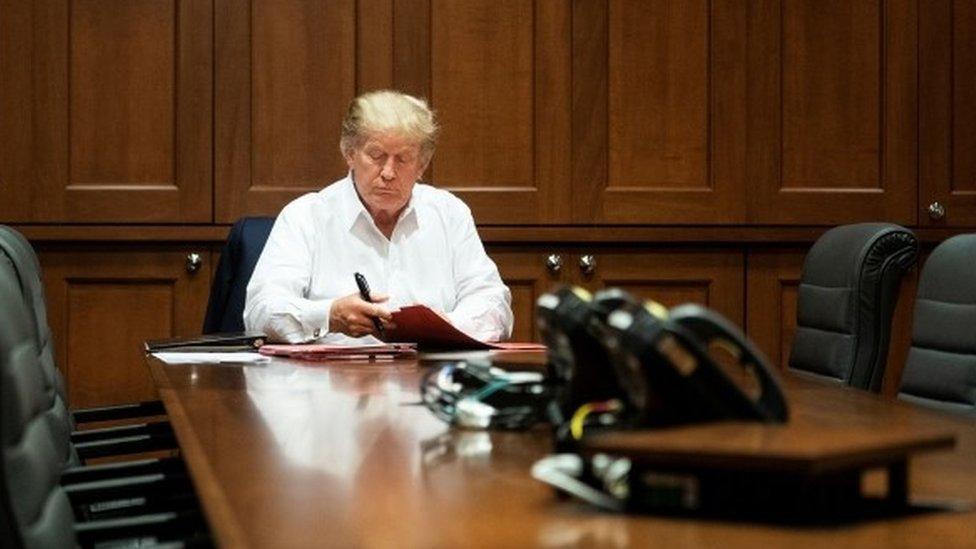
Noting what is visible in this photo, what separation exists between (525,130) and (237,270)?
4.12 feet

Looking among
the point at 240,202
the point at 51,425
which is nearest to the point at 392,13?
the point at 240,202

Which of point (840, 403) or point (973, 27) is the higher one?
point (973, 27)

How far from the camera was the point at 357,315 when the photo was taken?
3.35 m

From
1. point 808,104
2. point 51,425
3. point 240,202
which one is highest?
point 808,104

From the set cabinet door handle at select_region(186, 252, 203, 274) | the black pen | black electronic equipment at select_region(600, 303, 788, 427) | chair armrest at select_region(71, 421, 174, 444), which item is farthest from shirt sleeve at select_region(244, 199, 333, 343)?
black electronic equipment at select_region(600, 303, 788, 427)

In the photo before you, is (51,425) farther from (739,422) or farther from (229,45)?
(229,45)

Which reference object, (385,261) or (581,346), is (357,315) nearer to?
(385,261)

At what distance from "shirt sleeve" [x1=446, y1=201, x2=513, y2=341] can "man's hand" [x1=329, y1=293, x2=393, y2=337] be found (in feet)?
1.17

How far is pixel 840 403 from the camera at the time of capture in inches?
68.8

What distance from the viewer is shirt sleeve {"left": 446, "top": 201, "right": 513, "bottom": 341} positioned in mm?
3764

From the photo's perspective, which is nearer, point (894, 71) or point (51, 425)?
point (51, 425)

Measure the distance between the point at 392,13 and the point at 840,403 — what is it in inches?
133

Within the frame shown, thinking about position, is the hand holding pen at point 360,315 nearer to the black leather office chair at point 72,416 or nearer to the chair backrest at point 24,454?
the black leather office chair at point 72,416

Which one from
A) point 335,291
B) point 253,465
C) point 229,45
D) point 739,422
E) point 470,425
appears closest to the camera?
point 739,422
